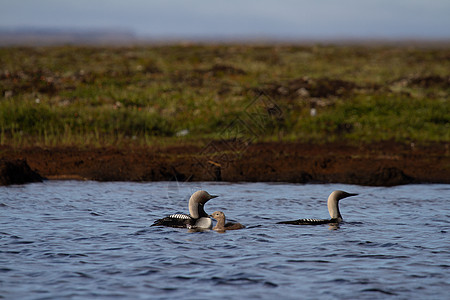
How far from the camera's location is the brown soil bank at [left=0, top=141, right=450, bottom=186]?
15.9m

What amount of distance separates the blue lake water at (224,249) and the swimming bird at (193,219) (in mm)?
136

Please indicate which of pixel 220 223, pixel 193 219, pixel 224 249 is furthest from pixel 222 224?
pixel 224 249

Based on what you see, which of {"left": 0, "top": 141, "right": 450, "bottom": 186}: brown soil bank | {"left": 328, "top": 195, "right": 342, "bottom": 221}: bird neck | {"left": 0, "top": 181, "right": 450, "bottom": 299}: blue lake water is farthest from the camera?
{"left": 0, "top": 141, "right": 450, "bottom": 186}: brown soil bank

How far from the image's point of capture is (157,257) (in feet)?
27.3

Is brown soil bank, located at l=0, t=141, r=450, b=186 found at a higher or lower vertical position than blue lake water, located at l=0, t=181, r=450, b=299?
higher

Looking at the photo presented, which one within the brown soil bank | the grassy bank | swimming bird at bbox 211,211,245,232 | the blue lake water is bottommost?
the blue lake water

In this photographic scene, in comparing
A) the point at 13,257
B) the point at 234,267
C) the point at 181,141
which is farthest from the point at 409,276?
the point at 181,141

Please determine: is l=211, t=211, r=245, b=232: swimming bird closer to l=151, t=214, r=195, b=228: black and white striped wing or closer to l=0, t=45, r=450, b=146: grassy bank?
l=151, t=214, r=195, b=228: black and white striped wing

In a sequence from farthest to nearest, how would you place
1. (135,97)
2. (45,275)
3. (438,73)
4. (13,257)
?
1. (438,73)
2. (135,97)
3. (13,257)
4. (45,275)

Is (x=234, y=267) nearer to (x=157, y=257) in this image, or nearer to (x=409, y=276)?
(x=157, y=257)

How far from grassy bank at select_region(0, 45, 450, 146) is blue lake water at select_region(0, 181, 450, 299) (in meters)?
7.54

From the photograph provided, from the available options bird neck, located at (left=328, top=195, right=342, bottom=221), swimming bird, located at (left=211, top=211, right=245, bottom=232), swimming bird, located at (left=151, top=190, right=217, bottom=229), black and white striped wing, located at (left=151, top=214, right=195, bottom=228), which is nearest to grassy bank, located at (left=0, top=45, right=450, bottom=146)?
swimming bird, located at (left=151, top=190, right=217, bottom=229)

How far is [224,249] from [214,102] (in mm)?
16386

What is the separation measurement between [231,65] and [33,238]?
28.3 meters
